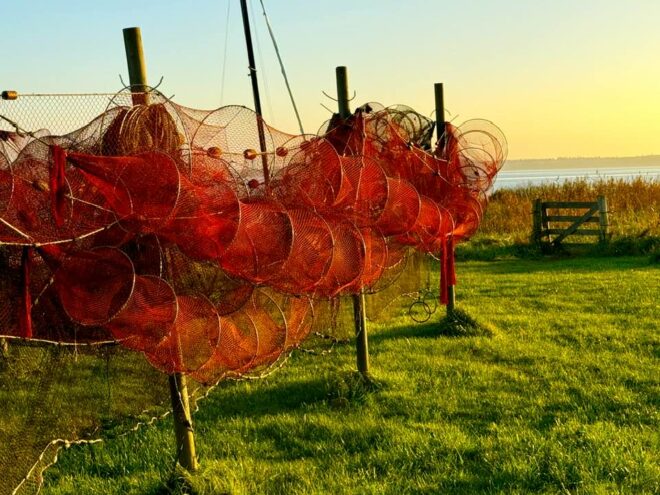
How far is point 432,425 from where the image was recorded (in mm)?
6531

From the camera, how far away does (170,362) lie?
4391 millimetres

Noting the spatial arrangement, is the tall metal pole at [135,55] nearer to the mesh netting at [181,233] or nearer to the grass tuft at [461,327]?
the mesh netting at [181,233]

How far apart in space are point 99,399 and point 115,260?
1425 mm

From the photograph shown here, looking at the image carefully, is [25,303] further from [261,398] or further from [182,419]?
[261,398]

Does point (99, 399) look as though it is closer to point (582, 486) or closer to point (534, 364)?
point (582, 486)

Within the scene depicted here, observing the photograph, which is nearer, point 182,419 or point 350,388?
point 182,419

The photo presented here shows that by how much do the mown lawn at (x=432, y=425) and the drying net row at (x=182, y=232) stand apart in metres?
1.02

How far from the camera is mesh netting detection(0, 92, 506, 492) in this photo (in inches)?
159

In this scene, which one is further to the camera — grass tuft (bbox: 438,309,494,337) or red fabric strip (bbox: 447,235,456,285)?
grass tuft (bbox: 438,309,494,337)

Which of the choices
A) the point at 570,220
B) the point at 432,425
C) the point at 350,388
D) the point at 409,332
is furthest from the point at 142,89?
the point at 570,220

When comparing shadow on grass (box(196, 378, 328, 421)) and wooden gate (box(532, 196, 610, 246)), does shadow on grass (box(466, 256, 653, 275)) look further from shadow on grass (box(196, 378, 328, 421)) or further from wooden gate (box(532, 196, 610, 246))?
shadow on grass (box(196, 378, 328, 421))

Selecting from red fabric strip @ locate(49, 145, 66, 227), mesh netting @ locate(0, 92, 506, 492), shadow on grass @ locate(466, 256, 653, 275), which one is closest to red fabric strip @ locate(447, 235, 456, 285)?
mesh netting @ locate(0, 92, 506, 492)

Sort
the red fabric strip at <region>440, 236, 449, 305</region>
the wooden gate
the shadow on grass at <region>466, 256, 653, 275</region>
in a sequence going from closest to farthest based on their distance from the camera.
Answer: the red fabric strip at <region>440, 236, 449, 305</region>, the shadow on grass at <region>466, 256, 653, 275</region>, the wooden gate

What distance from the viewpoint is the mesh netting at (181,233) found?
4.04 metres
